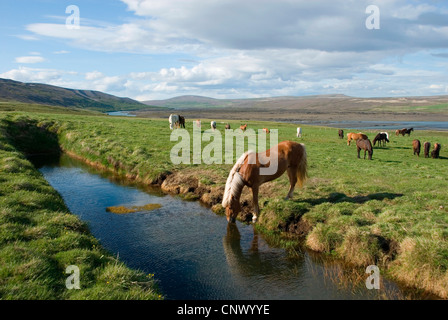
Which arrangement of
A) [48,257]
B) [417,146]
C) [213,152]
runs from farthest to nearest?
[417,146] → [213,152] → [48,257]

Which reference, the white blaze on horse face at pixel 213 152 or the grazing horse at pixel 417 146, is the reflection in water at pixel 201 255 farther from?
the grazing horse at pixel 417 146

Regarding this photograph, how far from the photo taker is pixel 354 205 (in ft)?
38.2

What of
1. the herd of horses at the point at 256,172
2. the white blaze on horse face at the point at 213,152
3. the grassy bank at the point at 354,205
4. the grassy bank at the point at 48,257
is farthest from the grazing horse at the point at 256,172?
the white blaze on horse face at the point at 213,152

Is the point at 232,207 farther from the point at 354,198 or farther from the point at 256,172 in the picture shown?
the point at 354,198

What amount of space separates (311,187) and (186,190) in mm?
6743

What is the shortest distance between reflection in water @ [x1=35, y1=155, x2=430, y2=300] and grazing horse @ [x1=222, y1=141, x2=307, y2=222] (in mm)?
1173

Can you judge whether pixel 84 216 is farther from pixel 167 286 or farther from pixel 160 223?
pixel 167 286

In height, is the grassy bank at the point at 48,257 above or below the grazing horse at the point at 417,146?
below

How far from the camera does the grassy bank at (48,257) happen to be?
5695 mm

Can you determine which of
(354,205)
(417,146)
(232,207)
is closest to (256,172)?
(232,207)

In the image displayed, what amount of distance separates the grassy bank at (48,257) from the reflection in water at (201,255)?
134 cm

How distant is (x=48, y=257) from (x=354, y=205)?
423 inches

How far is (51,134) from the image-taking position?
29359 mm
